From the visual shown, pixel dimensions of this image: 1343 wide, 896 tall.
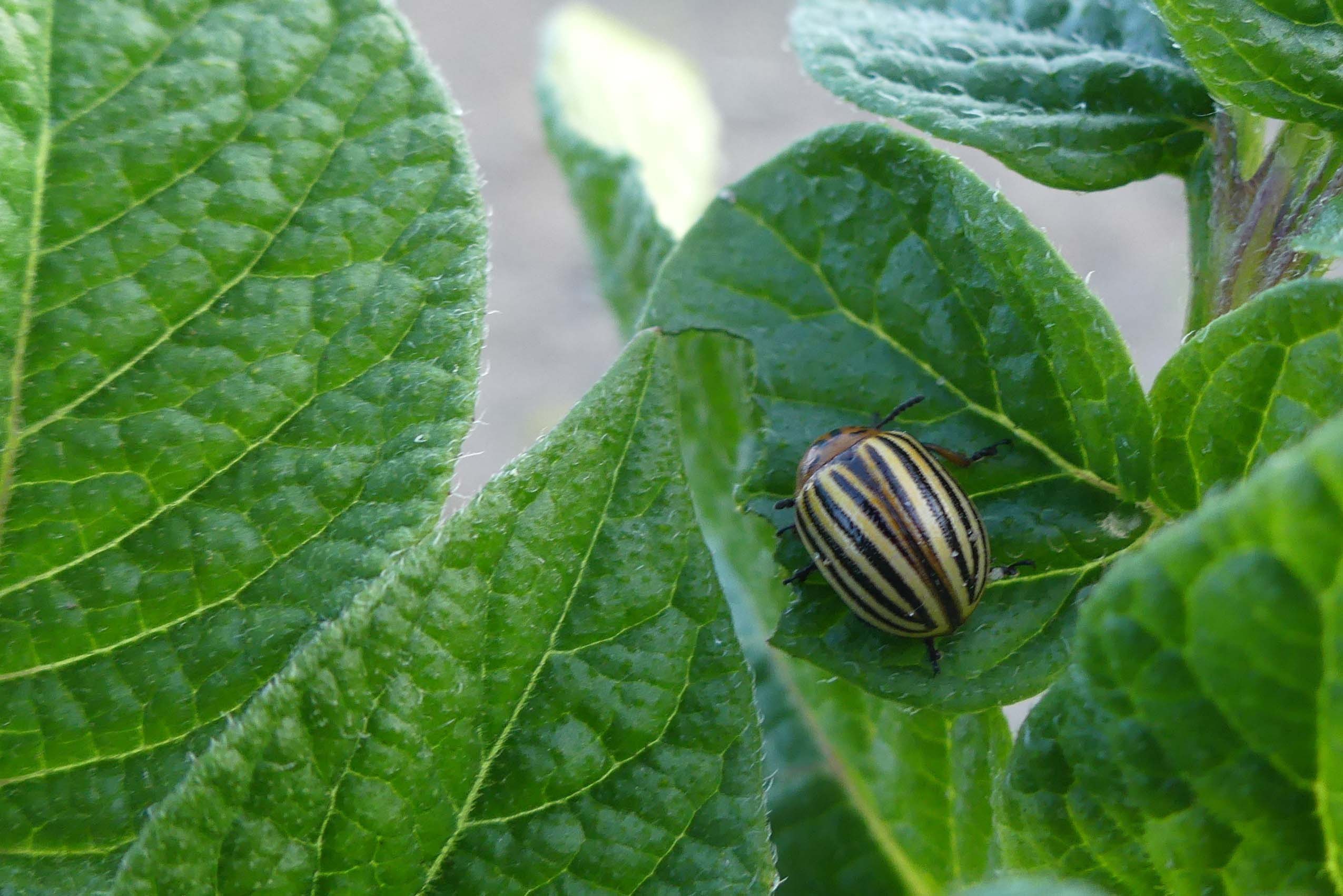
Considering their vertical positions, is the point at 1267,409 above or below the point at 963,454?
below

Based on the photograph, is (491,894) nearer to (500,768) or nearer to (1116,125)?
(500,768)

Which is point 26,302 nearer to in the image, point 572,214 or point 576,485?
point 576,485

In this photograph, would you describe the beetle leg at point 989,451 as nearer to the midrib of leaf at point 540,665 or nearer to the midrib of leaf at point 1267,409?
the midrib of leaf at point 1267,409

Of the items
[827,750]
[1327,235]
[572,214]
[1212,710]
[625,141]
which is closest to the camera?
[1212,710]

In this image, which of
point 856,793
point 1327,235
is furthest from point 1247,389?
point 856,793

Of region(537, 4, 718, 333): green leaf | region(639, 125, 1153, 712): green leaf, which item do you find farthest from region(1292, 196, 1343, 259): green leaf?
region(537, 4, 718, 333): green leaf

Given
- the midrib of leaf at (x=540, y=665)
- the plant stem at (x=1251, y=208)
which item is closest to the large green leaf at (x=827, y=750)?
the midrib of leaf at (x=540, y=665)

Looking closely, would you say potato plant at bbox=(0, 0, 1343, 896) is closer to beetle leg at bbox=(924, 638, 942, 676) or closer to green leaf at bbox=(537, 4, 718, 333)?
beetle leg at bbox=(924, 638, 942, 676)
